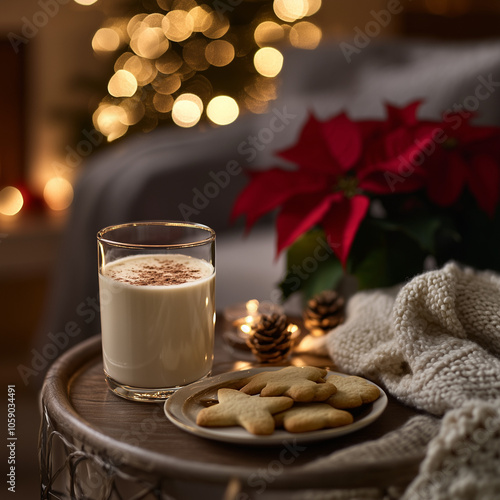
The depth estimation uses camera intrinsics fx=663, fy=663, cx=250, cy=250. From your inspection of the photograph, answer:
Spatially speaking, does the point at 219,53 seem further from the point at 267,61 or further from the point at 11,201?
the point at 11,201

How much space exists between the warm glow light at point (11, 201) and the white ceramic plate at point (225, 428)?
1.98 m

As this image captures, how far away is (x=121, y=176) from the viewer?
1.55 metres

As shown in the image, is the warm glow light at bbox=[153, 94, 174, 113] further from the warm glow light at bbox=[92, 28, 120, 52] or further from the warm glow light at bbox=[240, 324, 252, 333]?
the warm glow light at bbox=[240, 324, 252, 333]

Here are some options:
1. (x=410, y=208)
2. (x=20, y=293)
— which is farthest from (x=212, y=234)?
(x=20, y=293)

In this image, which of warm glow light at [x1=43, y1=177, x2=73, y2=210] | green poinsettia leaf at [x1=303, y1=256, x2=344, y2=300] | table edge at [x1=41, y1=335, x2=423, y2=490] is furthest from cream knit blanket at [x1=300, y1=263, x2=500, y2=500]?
warm glow light at [x1=43, y1=177, x2=73, y2=210]

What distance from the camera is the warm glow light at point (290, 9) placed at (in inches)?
95.2

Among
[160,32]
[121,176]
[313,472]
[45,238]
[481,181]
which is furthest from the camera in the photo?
[45,238]

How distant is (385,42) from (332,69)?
137mm

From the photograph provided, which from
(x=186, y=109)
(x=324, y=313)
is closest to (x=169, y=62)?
(x=186, y=109)

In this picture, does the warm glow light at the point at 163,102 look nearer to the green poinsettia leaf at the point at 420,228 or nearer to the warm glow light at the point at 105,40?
the warm glow light at the point at 105,40

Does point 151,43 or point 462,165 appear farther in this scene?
point 151,43

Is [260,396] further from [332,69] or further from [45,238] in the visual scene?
[45,238]

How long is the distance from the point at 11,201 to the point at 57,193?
19 cm

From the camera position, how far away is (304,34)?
2.61 metres
